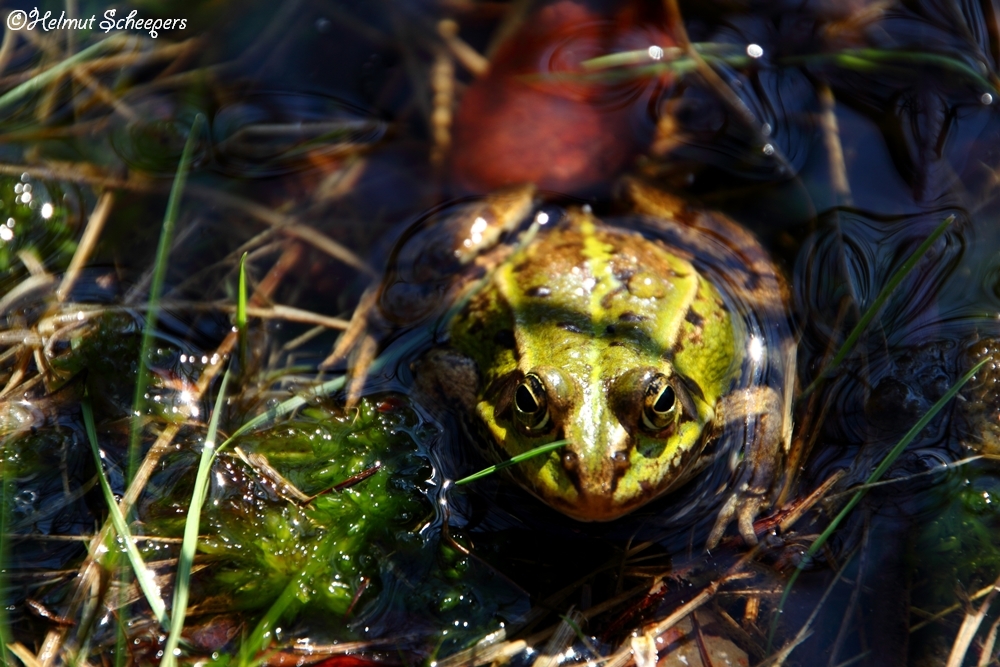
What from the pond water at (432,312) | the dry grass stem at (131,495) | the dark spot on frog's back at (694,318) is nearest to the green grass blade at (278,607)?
the pond water at (432,312)

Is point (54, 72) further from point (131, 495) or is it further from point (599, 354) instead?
point (599, 354)

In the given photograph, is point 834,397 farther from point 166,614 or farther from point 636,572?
point 166,614

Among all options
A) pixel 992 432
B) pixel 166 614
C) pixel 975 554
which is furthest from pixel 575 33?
pixel 166 614

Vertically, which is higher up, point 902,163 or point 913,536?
point 902,163

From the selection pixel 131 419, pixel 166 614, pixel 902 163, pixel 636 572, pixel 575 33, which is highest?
pixel 575 33

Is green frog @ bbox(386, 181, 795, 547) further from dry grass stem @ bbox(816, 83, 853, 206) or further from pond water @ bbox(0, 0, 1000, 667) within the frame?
dry grass stem @ bbox(816, 83, 853, 206)

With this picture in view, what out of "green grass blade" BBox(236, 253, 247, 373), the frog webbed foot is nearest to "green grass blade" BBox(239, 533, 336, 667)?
"green grass blade" BBox(236, 253, 247, 373)
